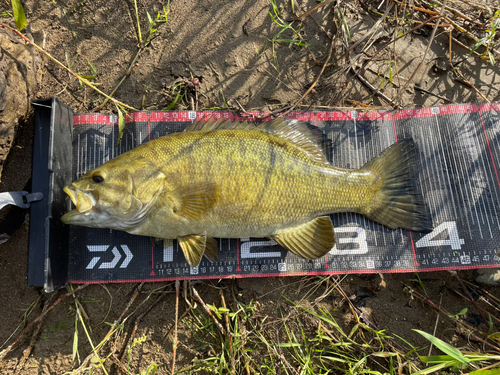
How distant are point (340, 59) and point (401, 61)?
0.72m

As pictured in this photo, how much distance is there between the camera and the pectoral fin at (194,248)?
2740 millimetres

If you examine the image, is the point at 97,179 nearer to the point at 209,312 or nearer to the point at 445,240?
the point at 209,312

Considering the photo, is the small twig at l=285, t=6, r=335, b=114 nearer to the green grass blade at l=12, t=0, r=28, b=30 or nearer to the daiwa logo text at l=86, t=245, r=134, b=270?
the daiwa logo text at l=86, t=245, r=134, b=270

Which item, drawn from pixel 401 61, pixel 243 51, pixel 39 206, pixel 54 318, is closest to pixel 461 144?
pixel 401 61

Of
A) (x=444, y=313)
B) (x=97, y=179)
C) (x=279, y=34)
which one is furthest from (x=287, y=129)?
(x=444, y=313)

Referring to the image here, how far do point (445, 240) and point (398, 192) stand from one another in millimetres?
743

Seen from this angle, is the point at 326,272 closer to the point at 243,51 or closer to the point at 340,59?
the point at 340,59

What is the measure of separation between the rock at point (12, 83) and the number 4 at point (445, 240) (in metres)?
4.01

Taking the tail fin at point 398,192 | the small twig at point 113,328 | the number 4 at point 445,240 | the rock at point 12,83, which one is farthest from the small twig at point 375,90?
the rock at point 12,83

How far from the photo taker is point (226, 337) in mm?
2889

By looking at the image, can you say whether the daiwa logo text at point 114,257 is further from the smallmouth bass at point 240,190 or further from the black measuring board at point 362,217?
the smallmouth bass at point 240,190

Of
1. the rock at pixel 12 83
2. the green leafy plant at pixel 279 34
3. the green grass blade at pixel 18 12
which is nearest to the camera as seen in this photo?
the green grass blade at pixel 18 12

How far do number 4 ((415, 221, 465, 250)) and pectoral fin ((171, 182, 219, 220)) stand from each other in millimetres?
2117

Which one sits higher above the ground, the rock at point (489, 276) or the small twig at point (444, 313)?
the rock at point (489, 276)
